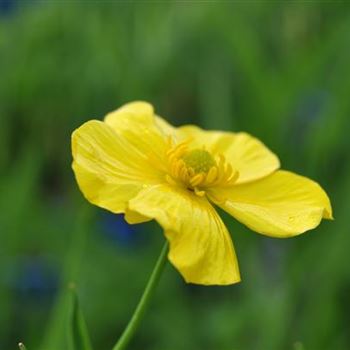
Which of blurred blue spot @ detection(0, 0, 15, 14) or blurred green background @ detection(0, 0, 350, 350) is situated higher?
blurred blue spot @ detection(0, 0, 15, 14)

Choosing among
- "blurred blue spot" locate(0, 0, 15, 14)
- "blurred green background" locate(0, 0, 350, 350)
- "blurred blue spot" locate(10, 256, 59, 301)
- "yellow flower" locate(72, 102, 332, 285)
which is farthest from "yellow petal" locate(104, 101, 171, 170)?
"blurred blue spot" locate(0, 0, 15, 14)

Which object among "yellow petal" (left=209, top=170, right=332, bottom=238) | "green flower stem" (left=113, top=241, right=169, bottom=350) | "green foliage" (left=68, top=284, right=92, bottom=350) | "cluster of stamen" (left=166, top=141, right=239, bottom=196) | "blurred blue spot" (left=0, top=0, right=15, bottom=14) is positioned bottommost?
"blurred blue spot" (left=0, top=0, right=15, bottom=14)

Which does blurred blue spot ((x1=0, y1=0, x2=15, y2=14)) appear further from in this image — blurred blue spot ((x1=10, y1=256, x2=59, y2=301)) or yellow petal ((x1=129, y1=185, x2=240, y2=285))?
yellow petal ((x1=129, y1=185, x2=240, y2=285))

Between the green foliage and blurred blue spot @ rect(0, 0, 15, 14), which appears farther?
blurred blue spot @ rect(0, 0, 15, 14)

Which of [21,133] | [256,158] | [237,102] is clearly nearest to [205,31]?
[237,102]

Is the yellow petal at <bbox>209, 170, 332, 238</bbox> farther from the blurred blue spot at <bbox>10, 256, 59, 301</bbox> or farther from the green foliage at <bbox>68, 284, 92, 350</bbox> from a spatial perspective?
the blurred blue spot at <bbox>10, 256, 59, 301</bbox>

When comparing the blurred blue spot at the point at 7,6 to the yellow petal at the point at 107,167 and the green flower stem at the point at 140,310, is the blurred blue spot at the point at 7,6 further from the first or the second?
the green flower stem at the point at 140,310

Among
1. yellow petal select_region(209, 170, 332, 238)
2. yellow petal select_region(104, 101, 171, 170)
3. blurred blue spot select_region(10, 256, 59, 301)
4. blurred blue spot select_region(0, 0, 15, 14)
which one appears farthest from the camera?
blurred blue spot select_region(0, 0, 15, 14)

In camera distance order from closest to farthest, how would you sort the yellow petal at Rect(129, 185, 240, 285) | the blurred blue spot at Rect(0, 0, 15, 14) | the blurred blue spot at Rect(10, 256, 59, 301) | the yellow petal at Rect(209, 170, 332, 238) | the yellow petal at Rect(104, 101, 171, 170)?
the yellow petal at Rect(129, 185, 240, 285) → the yellow petal at Rect(209, 170, 332, 238) → the yellow petal at Rect(104, 101, 171, 170) → the blurred blue spot at Rect(10, 256, 59, 301) → the blurred blue spot at Rect(0, 0, 15, 14)
